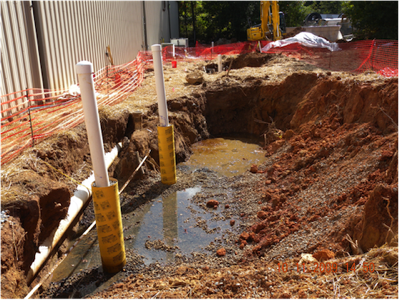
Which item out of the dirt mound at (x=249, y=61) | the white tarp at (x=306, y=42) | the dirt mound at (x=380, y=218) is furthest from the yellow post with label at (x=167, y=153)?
the white tarp at (x=306, y=42)

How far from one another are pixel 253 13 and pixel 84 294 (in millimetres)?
34173

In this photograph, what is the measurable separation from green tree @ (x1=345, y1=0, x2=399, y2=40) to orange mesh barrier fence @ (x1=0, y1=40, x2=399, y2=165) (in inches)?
106

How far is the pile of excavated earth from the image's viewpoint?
3.34 metres

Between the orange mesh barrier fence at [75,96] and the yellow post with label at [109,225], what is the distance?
2111mm

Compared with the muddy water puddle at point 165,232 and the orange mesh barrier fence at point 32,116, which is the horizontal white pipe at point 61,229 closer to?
the muddy water puddle at point 165,232

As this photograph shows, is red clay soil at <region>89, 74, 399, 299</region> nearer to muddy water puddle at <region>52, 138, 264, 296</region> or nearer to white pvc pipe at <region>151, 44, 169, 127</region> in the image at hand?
muddy water puddle at <region>52, 138, 264, 296</region>

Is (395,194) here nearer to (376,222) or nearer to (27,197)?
(376,222)

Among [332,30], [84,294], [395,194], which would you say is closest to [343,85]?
[395,194]

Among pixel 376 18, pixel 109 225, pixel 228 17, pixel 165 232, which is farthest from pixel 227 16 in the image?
pixel 109 225

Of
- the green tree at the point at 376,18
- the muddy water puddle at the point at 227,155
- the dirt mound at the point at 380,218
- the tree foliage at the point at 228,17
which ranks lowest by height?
the muddy water puddle at the point at 227,155

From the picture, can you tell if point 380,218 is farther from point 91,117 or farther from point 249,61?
point 249,61

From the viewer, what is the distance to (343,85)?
28.0ft

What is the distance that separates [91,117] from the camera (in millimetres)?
4465

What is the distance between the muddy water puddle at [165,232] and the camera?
5.49 meters
